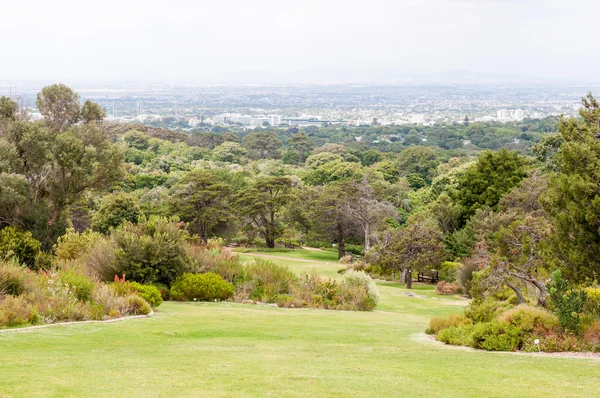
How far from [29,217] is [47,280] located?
62.0 feet

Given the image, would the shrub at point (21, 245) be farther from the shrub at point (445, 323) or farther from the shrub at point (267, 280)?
the shrub at point (445, 323)

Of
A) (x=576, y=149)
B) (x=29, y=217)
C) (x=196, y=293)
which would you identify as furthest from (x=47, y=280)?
(x=29, y=217)

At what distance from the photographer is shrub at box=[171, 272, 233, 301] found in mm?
20016

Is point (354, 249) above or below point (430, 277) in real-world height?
below

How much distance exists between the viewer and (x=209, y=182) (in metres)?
49.8

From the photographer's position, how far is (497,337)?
1226 centimetres

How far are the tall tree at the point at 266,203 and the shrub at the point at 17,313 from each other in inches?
1420

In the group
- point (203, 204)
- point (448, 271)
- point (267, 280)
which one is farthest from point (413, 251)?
point (203, 204)

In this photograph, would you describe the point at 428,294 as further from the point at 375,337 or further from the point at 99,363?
the point at 99,363

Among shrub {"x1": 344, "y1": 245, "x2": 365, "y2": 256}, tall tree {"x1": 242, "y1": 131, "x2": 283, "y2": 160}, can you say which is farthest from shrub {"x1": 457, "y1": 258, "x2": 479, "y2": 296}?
tall tree {"x1": 242, "y1": 131, "x2": 283, "y2": 160}

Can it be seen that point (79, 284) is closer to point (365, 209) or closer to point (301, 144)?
point (365, 209)

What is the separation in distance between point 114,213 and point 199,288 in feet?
78.8

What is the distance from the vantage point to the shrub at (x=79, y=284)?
14.7 m

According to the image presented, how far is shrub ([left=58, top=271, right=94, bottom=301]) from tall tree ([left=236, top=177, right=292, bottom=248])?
33.8 meters
